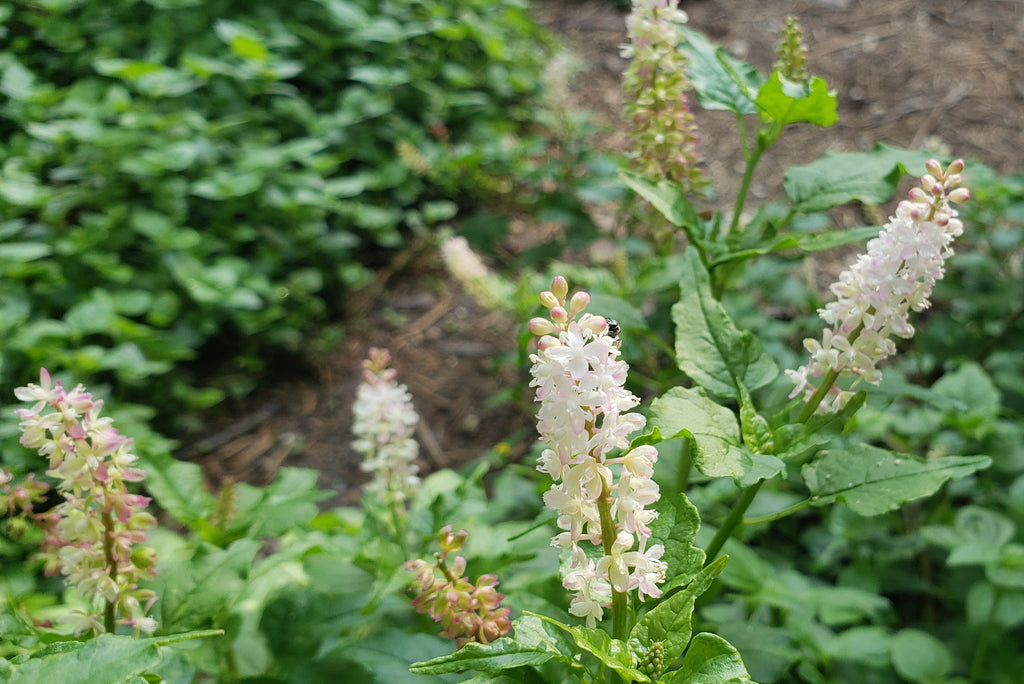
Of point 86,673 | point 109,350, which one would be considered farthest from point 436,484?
point 109,350

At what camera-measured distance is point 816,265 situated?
10.7 ft

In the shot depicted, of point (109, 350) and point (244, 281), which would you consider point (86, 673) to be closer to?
point (109, 350)

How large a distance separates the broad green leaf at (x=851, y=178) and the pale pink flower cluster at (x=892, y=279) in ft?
0.86

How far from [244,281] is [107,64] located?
92cm

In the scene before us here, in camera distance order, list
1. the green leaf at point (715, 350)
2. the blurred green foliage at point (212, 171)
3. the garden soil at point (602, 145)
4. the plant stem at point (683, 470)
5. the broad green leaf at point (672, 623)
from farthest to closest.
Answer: the garden soil at point (602, 145), the blurred green foliage at point (212, 171), the plant stem at point (683, 470), the green leaf at point (715, 350), the broad green leaf at point (672, 623)

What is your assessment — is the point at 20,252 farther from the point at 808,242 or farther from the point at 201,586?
the point at 808,242

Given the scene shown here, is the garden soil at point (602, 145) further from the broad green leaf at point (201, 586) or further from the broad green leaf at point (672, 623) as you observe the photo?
the broad green leaf at point (672, 623)

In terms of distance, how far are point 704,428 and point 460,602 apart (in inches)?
16.3

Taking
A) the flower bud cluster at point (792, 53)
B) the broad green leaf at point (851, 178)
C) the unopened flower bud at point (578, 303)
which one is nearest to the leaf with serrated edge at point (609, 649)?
the unopened flower bud at point (578, 303)

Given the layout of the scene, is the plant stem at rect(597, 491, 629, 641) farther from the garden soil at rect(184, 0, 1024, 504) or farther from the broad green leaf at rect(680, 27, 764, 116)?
the garden soil at rect(184, 0, 1024, 504)

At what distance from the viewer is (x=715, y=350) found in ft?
3.88

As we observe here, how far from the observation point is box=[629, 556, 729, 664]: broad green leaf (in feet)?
2.93

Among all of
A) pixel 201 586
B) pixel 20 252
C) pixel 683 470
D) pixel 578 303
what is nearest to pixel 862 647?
pixel 683 470

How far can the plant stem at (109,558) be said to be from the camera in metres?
1.10
